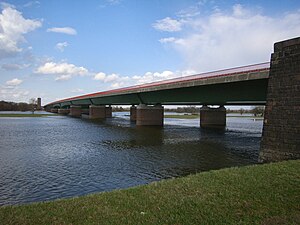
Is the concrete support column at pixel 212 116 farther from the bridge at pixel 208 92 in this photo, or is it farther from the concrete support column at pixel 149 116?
the concrete support column at pixel 149 116

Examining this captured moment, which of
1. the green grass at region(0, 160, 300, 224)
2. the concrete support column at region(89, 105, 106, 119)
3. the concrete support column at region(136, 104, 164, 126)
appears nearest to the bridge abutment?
the green grass at region(0, 160, 300, 224)

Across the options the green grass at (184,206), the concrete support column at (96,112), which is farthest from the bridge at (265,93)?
the concrete support column at (96,112)

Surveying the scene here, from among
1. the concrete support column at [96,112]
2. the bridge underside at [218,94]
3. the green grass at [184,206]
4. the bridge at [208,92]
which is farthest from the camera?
the concrete support column at [96,112]

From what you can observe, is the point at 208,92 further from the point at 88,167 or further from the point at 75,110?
the point at 75,110

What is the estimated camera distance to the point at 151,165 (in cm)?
1667

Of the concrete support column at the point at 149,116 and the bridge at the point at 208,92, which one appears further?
the concrete support column at the point at 149,116

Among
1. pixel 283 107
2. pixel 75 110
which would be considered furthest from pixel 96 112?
pixel 283 107

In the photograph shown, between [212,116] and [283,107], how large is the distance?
44.4 metres

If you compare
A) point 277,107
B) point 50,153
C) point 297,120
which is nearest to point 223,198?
point 297,120

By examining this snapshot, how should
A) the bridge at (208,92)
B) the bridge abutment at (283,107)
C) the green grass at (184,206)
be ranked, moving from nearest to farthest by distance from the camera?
the green grass at (184,206) → the bridge abutment at (283,107) → the bridge at (208,92)

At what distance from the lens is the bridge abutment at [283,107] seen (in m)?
14.3

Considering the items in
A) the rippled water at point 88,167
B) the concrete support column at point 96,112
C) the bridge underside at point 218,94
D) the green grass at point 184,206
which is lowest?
the rippled water at point 88,167

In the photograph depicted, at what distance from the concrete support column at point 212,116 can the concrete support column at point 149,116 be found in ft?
34.9

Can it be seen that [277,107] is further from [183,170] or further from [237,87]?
[237,87]
